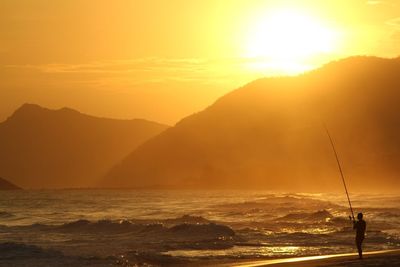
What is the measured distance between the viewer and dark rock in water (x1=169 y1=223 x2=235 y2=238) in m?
39.2

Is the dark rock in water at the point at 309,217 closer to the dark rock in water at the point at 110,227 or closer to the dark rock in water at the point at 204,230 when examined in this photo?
Result: the dark rock in water at the point at 204,230

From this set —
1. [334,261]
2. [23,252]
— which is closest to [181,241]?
[23,252]

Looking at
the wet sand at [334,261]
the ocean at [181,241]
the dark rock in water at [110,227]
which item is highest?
the dark rock in water at [110,227]

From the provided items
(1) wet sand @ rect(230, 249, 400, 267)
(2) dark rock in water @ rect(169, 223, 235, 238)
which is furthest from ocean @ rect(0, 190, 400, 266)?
(1) wet sand @ rect(230, 249, 400, 267)

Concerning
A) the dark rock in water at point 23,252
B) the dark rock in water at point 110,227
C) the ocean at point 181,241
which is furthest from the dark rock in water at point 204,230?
the dark rock in water at point 23,252

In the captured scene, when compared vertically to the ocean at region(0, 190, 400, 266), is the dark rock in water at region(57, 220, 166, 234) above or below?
above

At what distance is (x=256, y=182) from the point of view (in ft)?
613

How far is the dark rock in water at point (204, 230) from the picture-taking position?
3916 centimetres

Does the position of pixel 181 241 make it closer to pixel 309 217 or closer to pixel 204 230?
pixel 204 230

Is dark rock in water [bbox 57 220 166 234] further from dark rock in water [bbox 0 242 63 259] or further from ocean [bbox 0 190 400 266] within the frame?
dark rock in water [bbox 0 242 63 259]

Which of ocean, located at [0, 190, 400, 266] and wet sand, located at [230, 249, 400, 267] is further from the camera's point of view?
ocean, located at [0, 190, 400, 266]

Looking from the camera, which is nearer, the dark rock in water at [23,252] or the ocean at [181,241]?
the ocean at [181,241]

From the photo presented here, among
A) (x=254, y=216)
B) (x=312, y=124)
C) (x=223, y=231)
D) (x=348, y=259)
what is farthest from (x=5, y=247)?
Answer: (x=312, y=124)

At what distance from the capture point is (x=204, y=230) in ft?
134
